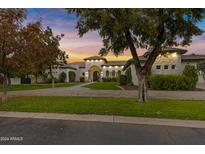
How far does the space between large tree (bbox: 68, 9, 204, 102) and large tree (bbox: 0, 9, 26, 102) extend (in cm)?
326

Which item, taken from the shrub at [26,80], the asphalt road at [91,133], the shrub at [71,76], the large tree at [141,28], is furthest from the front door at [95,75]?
the asphalt road at [91,133]

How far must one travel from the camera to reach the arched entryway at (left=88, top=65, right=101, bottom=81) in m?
55.6

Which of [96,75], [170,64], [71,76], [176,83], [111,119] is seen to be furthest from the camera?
[96,75]

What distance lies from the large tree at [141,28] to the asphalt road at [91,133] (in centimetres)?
463

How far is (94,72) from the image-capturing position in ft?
185

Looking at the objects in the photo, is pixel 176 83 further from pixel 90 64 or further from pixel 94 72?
pixel 90 64

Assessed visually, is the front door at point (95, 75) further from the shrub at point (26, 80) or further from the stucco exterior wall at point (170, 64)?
the stucco exterior wall at point (170, 64)

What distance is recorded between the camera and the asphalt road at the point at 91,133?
5137 mm

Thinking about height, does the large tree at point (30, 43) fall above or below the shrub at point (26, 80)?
above

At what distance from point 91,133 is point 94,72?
5073 centimetres

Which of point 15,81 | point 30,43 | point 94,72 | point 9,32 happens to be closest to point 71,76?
point 94,72
